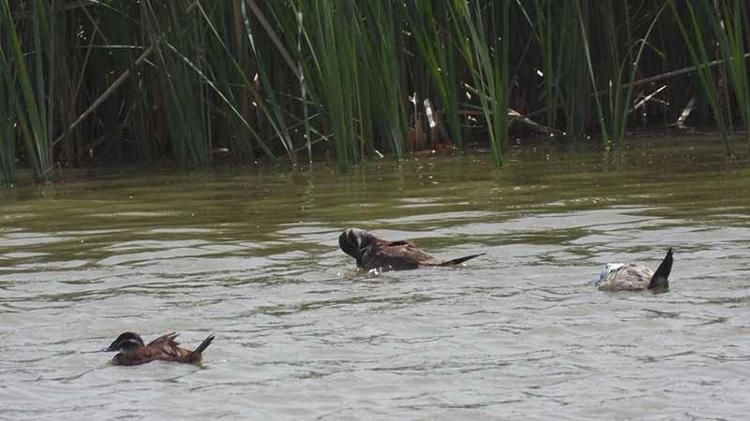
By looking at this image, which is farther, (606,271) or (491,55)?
(491,55)

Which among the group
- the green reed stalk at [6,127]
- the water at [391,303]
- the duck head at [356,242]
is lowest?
the water at [391,303]

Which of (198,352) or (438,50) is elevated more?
(438,50)

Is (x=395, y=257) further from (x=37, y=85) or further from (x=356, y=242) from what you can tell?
(x=37, y=85)

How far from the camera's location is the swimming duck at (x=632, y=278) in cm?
570

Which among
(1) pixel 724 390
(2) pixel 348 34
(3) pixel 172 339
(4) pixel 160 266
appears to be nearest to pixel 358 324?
(3) pixel 172 339

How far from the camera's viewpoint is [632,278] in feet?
18.9

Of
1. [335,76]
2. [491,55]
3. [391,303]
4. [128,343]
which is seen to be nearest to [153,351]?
[128,343]

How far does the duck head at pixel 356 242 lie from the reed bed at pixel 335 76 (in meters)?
3.06

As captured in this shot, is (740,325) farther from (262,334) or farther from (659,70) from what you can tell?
(659,70)

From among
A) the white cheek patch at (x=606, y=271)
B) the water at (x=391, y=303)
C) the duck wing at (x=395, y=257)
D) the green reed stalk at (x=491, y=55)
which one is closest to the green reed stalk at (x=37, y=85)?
the water at (x=391, y=303)

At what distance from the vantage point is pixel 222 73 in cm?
1157

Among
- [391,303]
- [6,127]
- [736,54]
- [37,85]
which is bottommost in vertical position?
[391,303]

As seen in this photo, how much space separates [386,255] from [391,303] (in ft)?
3.29

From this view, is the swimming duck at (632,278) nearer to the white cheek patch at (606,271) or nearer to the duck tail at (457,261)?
the white cheek patch at (606,271)
